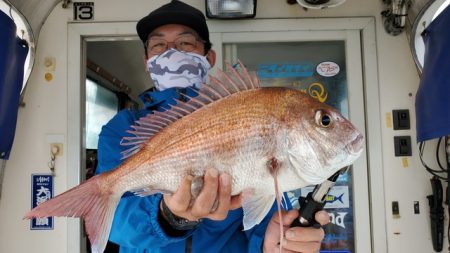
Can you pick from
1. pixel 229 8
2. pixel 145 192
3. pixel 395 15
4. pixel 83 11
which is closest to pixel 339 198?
pixel 395 15

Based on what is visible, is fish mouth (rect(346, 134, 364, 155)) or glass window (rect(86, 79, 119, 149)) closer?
fish mouth (rect(346, 134, 364, 155))

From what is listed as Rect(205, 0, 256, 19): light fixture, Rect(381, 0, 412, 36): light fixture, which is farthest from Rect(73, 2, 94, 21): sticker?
Rect(381, 0, 412, 36): light fixture

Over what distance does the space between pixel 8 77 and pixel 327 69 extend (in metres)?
2.35

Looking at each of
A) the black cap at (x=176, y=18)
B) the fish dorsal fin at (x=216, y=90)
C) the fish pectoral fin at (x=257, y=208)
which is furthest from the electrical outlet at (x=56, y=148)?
the fish pectoral fin at (x=257, y=208)

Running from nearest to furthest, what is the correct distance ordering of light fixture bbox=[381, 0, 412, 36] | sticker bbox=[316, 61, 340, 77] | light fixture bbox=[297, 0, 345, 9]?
light fixture bbox=[297, 0, 345, 9] < light fixture bbox=[381, 0, 412, 36] < sticker bbox=[316, 61, 340, 77]

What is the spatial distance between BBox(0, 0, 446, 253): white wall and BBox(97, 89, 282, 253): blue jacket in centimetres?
158

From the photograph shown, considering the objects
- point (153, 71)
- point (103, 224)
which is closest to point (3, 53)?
point (153, 71)

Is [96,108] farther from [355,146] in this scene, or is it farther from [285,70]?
[355,146]

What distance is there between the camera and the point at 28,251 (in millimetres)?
3111

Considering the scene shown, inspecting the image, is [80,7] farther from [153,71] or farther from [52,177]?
[153,71]

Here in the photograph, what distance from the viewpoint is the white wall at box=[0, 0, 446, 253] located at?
3.08m

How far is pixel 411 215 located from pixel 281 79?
1473 mm

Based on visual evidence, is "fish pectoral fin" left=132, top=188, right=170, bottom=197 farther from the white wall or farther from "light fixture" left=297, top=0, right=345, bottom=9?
the white wall

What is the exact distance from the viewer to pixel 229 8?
3.04m
